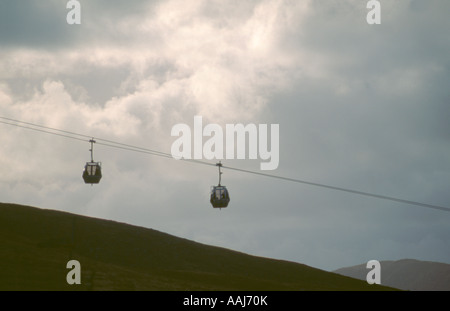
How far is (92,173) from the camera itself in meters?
51.3

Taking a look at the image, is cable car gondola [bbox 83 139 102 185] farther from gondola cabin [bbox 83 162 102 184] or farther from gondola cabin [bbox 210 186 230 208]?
gondola cabin [bbox 210 186 230 208]

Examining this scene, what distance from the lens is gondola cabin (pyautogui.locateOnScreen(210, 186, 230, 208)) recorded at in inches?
2039

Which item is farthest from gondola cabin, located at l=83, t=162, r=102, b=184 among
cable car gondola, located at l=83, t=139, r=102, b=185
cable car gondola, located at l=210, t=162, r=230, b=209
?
cable car gondola, located at l=210, t=162, r=230, b=209

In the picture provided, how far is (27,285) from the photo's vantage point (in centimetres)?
4725

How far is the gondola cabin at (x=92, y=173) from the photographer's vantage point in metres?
51.2

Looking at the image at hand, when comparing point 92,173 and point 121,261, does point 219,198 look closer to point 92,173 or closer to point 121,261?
point 92,173

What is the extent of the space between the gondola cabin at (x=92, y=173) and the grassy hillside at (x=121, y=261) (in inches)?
256

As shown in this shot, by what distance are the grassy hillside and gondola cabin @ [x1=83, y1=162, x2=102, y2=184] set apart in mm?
6490

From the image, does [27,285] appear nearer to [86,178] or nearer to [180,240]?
[86,178]

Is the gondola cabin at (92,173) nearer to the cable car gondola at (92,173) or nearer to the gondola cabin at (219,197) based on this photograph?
the cable car gondola at (92,173)

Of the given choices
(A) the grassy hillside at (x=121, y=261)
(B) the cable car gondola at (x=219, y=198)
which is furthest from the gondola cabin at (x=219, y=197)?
(A) the grassy hillside at (x=121, y=261)

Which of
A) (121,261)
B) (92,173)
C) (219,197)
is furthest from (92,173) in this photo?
(121,261)
